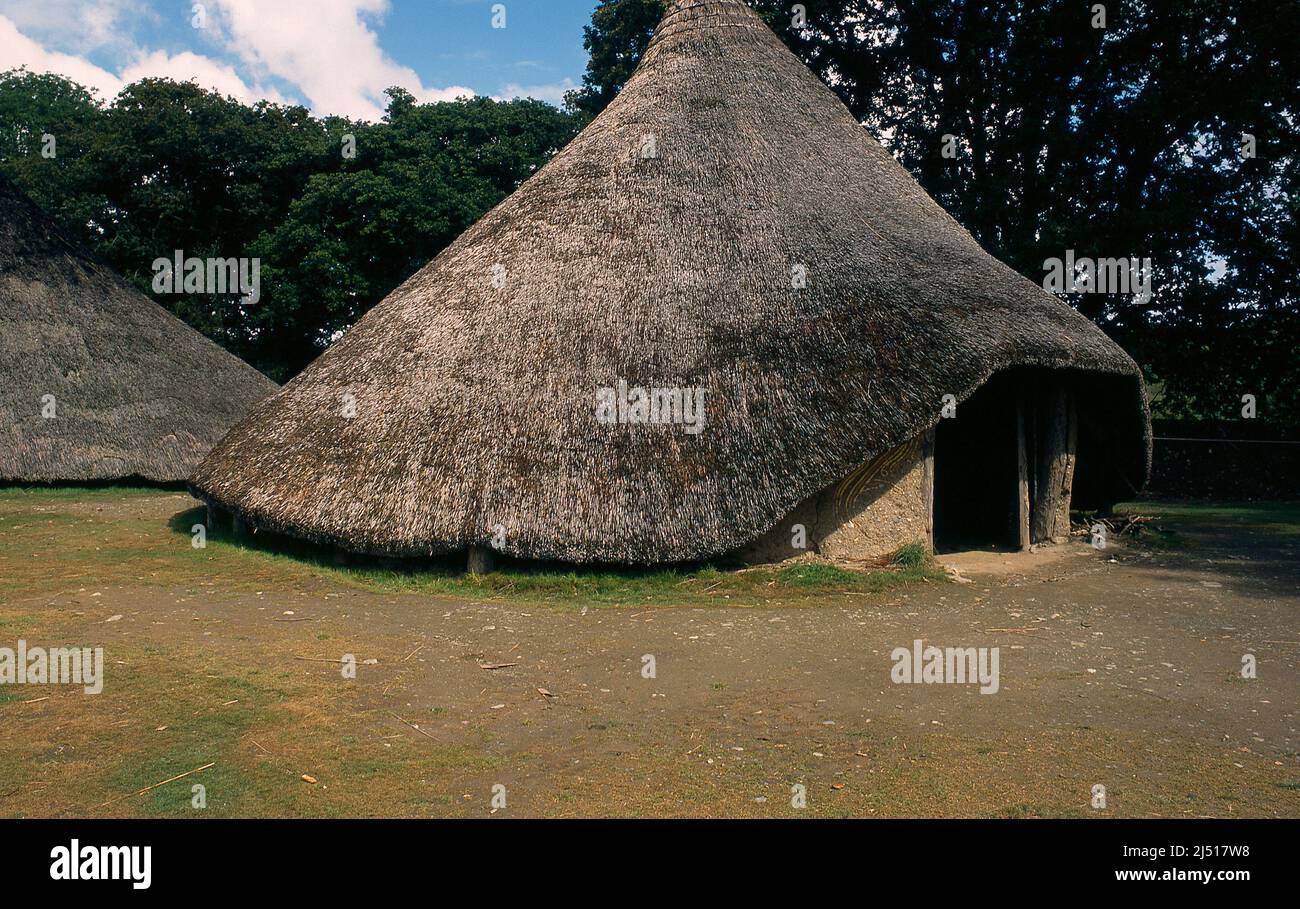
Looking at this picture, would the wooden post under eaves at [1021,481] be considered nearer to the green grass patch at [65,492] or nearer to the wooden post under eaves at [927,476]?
the wooden post under eaves at [927,476]

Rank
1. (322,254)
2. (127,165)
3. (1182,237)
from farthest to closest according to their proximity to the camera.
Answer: (127,165)
(322,254)
(1182,237)

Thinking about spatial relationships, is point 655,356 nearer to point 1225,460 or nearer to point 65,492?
point 65,492

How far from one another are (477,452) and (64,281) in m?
15.4

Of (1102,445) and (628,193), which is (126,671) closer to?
(628,193)

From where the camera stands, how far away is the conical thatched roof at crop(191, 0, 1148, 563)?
9.47m

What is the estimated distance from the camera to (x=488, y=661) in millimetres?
7223

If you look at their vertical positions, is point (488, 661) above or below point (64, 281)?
below

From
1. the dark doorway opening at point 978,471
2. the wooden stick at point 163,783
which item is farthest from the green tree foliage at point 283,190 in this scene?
the wooden stick at point 163,783

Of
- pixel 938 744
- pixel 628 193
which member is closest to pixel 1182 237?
pixel 628 193

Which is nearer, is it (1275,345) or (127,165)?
(1275,345)

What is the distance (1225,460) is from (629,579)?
57.9ft

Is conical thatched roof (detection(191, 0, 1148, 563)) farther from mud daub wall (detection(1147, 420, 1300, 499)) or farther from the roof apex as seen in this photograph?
mud daub wall (detection(1147, 420, 1300, 499))

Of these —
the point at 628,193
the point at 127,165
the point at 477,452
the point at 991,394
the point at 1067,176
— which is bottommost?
the point at 477,452

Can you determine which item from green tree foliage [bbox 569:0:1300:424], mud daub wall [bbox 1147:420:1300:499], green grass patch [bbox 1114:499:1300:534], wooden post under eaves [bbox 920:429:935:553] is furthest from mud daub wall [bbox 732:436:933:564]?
mud daub wall [bbox 1147:420:1300:499]
